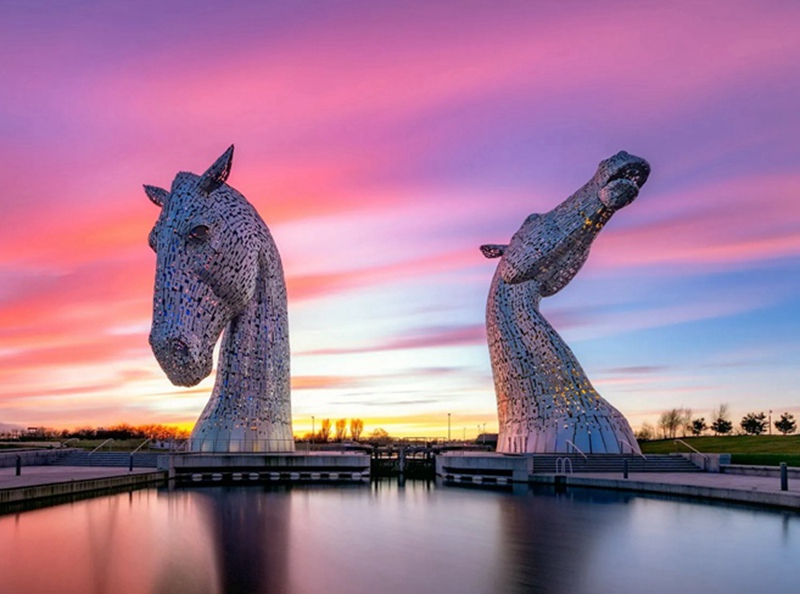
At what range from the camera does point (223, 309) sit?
24484 mm

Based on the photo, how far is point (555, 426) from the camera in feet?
84.8

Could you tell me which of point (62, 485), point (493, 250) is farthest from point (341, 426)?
point (62, 485)

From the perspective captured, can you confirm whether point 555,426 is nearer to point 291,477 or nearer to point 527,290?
point 527,290

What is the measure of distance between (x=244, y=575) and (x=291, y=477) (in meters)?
16.8

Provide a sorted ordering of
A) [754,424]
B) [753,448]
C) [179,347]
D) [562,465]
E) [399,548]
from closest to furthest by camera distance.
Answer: [399,548], [179,347], [562,465], [753,448], [754,424]

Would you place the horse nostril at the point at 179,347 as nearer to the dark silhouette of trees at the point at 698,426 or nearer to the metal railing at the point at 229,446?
the metal railing at the point at 229,446

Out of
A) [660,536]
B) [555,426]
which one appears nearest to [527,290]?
[555,426]

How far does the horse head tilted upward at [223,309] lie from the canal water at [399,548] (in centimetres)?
578

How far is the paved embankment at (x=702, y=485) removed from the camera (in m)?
16.1

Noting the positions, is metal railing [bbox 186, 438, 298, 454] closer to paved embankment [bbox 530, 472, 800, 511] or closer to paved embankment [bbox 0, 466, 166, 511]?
paved embankment [bbox 0, 466, 166, 511]

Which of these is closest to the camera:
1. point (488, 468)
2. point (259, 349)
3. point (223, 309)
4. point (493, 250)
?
point (223, 309)

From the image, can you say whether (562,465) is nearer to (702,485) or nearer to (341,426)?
(702,485)

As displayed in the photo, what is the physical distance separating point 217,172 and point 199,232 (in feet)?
5.93

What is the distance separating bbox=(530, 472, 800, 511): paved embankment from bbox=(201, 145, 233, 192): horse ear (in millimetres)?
12534
